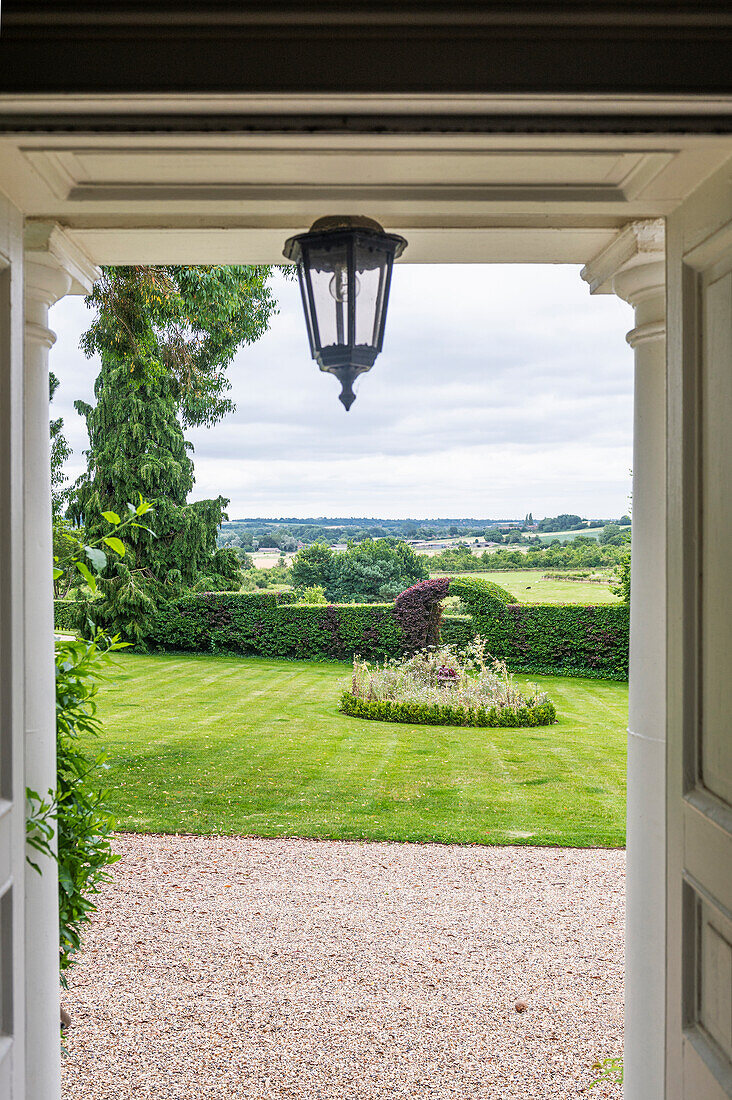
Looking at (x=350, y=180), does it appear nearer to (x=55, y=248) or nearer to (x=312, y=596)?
(x=55, y=248)

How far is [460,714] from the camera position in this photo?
899 cm

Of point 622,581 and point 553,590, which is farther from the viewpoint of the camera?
point 553,590

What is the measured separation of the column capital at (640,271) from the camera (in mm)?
1714

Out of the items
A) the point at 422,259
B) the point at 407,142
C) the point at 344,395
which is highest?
the point at 422,259

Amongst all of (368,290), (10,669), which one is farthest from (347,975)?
(368,290)

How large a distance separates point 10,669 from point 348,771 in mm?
5959

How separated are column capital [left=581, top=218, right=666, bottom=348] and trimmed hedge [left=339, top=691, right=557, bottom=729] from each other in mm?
7466

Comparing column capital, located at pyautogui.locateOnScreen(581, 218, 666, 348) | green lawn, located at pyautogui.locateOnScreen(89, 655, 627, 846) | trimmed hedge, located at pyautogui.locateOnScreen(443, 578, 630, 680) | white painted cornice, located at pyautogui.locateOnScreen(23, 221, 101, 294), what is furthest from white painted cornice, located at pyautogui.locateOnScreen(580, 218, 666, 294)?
trimmed hedge, located at pyautogui.locateOnScreen(443, 578, 630, 680)

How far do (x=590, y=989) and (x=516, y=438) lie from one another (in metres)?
24.9

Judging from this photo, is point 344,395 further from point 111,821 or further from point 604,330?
point 604,330

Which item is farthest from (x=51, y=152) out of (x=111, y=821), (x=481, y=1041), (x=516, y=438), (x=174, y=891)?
(x=516, y=438)

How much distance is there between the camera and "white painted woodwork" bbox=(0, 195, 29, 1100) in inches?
53.6

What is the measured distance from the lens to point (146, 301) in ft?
13.0

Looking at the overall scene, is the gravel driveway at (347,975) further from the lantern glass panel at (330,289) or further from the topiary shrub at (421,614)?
the topiary shrub at (421,614)
